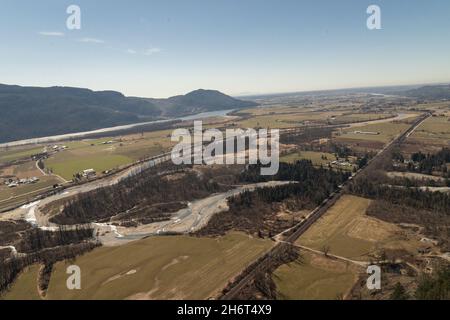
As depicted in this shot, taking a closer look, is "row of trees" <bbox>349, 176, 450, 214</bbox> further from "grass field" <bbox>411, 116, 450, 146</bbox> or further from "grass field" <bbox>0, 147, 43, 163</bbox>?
"grass field" <bbox>0, 147, 43, 163</bbox>

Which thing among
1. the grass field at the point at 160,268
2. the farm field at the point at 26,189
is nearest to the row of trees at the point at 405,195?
the grass field at the point at 160,268

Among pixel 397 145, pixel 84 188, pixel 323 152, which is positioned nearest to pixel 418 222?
pixel 323 152

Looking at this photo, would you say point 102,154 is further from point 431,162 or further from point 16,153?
point 431,162

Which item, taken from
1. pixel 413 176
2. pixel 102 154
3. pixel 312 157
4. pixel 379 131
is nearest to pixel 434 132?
pixel 379 131

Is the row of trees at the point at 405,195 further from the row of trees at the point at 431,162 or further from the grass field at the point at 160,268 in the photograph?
the grass field at the point at 160,268

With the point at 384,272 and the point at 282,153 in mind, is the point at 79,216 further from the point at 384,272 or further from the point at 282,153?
the point at 282,153

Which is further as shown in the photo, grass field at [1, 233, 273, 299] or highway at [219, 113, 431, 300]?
grass field at [1, 233, 273, 299]

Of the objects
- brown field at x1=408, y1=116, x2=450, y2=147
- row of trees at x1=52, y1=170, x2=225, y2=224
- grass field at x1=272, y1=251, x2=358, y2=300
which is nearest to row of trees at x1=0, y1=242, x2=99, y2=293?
row of trees at x1=52, y1=170, x2=225, y2=224
